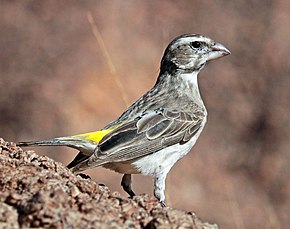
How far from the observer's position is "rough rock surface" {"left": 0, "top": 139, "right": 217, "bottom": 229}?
4461mm

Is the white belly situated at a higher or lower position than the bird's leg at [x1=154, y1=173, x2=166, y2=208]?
higher

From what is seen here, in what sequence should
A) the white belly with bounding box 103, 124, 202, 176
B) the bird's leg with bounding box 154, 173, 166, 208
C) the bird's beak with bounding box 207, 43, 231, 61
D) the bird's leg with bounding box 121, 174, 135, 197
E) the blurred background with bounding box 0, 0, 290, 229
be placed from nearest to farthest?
the bird's leg with bounding box 154, 173, 166, 208 < the white belly with bounding box 103, 124, 202, 176 < the bird's leg with bounding box 121, 174, 135, 197 < the bird's beak with bounding box 207, 43, 231, 61 < the blurred background with bounding box 0, 0, 290, 229

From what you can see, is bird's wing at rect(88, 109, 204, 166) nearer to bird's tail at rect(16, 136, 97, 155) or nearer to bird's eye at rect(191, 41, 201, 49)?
bird's tail at rect(16, 136, 97, 155)

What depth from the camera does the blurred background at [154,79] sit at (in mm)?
13047

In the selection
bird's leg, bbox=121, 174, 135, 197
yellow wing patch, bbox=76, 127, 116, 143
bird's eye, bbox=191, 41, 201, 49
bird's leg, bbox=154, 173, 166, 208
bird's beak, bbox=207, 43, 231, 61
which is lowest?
bird's leg, bbox=154, 173, 166, 208

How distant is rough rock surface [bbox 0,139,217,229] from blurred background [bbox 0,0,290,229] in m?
7.20

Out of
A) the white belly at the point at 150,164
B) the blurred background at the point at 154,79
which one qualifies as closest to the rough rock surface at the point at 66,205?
the white belly at the point at 150,164

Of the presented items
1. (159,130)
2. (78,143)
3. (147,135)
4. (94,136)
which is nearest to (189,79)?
(159,130)

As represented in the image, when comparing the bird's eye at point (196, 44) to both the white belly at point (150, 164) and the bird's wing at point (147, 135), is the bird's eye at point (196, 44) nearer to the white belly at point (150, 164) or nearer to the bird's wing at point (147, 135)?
the bird's wing at point (147, 135)

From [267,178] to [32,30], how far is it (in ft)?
13.8

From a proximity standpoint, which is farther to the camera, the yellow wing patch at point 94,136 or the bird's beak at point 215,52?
the bird's beak at point 215,52

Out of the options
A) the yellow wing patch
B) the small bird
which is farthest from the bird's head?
the yellow wing patch

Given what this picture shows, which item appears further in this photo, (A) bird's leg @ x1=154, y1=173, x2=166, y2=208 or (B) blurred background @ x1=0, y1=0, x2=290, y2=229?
(B) blurred background @ x1=0, y1=0, x2=290, y2=229

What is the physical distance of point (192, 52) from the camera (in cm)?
842
